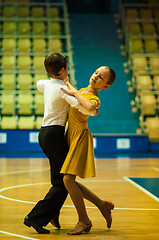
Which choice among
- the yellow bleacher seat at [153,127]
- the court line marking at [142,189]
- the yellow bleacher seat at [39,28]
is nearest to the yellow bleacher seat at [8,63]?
the yellow bleacher seat at [39,28]

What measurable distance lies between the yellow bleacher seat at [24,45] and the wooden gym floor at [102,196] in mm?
3480

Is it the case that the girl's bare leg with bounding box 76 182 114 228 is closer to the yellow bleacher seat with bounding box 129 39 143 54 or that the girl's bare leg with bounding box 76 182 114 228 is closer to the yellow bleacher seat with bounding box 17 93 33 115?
the yellow bleacher seat with bounding box 17 93 33 115

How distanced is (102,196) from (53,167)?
110 cm

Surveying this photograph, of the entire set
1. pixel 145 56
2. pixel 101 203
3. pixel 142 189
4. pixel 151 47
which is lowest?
pixel 142 189

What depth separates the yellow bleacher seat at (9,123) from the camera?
22.3 feet

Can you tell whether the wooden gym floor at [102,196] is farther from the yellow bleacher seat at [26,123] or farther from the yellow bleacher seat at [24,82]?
the yellow bleacher seat at [24,82]

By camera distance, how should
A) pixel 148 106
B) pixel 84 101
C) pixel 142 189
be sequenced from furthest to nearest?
pixel 148 106
pixel 142 189
pixel 84 101

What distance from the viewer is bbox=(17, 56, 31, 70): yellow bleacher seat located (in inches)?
308

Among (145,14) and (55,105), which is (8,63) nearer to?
(145,14)

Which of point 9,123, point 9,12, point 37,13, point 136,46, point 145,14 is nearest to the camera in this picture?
point 9,123

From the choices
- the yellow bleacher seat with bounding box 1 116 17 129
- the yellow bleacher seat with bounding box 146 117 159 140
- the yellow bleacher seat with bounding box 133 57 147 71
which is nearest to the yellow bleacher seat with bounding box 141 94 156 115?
the yellow bleacher seat with bounding box 146 117 159 140

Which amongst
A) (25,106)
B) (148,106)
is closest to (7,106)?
(25,106)

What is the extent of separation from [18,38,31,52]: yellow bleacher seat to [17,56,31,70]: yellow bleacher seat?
32cm

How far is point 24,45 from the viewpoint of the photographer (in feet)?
27.0
